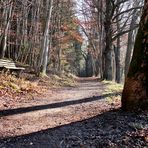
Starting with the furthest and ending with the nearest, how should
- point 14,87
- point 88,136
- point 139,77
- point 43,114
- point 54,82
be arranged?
point 54,82 < point 14,87 < point 43,114 < point 139,77 < point 88,136

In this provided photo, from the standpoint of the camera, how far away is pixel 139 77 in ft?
22.5

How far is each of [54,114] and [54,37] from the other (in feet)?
68.7

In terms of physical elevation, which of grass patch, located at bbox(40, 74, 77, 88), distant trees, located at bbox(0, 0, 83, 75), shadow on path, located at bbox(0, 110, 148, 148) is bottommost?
shadow on path, located at bbox(0, 110, 148, 148)

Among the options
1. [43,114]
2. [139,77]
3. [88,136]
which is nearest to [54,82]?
[43,114]

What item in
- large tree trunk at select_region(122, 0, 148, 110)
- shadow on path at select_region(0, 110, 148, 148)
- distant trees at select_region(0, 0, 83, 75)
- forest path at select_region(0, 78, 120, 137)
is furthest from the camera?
distant trees at select_region(0, 0, 83, 75)

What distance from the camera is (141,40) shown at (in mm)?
6941

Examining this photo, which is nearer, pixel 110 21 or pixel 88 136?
pixel 88 136

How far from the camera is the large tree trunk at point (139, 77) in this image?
6789 mm

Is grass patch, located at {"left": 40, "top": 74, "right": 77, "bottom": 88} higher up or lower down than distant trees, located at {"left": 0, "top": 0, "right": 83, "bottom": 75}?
lower down

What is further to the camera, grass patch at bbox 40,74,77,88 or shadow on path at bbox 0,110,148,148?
grass patch at bbox 40,74,77,88

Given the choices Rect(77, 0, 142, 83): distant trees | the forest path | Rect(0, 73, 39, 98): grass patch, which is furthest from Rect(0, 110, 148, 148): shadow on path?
Rect(77, 0, 142, 83): distant trees

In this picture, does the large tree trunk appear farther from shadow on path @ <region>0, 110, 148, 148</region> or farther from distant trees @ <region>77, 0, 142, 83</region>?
distant trees @ <region>77, 0, 142, 83</region>

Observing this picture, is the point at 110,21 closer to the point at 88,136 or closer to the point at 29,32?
the point at 29,32

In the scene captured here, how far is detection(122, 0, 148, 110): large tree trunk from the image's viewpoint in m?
6.79
